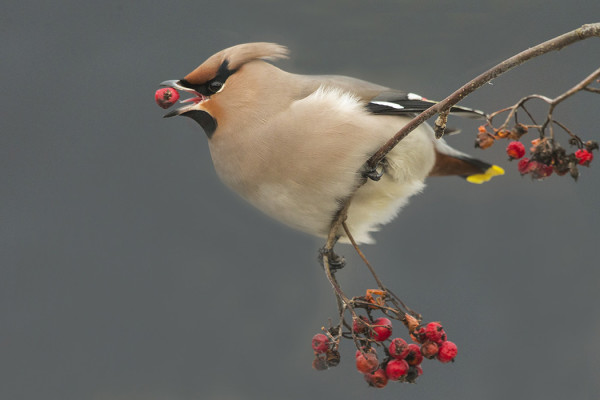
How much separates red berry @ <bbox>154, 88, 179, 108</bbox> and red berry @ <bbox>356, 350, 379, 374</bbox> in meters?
0.92

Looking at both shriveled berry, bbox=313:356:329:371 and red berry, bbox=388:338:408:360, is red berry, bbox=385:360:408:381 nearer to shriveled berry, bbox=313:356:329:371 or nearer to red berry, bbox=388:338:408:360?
red berry, bbox=388:338:408:360

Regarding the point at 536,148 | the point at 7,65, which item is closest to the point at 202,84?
the point at 536,148

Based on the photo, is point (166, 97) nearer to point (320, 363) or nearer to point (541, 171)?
point (320, 363)

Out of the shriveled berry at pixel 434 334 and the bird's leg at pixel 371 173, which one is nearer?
the shriveled berry at pixel 434 334

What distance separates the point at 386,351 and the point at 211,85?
95 centimetres

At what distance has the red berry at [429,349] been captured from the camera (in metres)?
2.03

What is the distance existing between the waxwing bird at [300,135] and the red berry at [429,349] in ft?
1.90

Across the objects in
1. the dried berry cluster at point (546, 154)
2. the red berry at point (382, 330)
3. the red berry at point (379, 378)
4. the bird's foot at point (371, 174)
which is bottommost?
the red berry at point (379, 378)

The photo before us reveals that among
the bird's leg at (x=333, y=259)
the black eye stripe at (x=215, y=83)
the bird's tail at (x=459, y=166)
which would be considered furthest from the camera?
the bird's tail at (x=459, y=166)

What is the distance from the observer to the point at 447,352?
203 centimetres

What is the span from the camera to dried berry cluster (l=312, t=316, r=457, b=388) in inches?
78.4

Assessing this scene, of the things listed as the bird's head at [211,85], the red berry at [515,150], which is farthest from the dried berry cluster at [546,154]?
the bird's head at [211,85]

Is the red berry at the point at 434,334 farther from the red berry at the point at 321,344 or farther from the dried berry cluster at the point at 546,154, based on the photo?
the dried berry cluster at the point at 546,154

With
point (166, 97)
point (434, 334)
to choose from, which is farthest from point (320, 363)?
point (166, 97)
